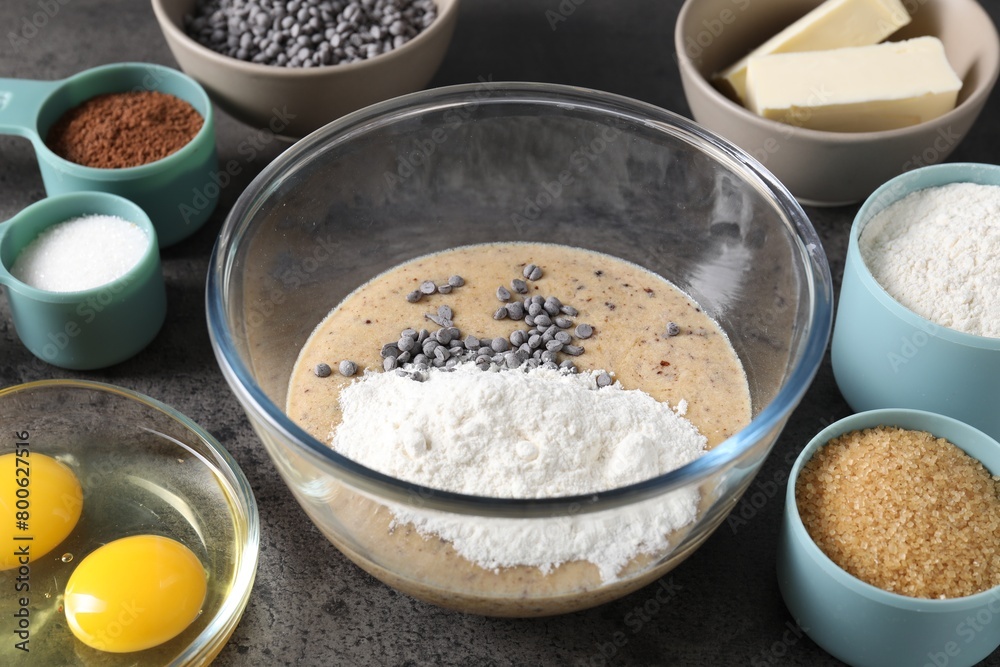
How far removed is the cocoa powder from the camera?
222cm

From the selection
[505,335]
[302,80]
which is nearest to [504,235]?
[505,335]

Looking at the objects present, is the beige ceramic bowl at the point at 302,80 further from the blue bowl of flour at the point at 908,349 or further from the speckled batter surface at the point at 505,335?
the blue bowl of flour at the point at 908,349

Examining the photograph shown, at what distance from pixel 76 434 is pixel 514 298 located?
2.64ft

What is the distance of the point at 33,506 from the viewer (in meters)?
1.77

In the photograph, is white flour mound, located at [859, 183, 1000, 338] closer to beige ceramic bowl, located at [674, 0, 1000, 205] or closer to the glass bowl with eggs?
beige ceramic bowl, located at [674, 0, 1000, 205]

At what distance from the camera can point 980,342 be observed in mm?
1751

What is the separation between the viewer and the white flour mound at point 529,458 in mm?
1556

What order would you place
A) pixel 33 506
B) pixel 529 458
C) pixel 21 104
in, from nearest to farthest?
pixel 529 458 < pixel 33 506 < pixel 21 104

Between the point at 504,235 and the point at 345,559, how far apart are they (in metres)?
0.73

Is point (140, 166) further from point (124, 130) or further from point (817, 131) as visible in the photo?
point (817, 131)

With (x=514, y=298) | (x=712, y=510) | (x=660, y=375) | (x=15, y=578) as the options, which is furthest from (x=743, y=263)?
(x=15, y=578)

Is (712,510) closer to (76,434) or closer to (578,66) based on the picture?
(76,434)

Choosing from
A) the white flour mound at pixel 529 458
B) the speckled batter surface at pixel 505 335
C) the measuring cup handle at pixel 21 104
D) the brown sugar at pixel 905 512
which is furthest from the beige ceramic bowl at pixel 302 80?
the brown sugar at pixel 905 512

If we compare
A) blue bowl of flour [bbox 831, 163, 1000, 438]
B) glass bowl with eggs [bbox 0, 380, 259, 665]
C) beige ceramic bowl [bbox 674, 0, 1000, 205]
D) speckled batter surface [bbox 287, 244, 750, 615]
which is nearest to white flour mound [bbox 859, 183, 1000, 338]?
blue bowl of flour [bbox 831, 163, 1000, 438]
